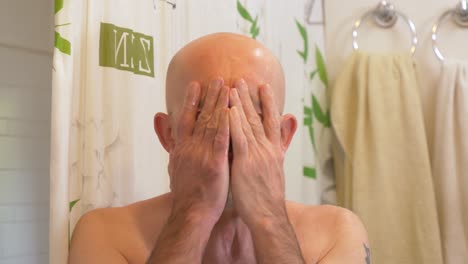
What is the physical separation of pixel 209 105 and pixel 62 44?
276 mm

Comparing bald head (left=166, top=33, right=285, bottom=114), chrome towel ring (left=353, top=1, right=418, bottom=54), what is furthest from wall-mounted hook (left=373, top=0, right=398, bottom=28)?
bald head (left=166, top=33, right=285, bottom=114)

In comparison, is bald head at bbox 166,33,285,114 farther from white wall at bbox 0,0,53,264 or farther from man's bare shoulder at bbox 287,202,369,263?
white wall at bbox 0,0,53,264

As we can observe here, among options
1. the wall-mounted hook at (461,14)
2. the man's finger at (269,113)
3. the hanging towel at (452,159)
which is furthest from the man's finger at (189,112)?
the wall-mounted hook at (461,14)

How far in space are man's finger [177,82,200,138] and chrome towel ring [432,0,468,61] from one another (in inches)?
36.3

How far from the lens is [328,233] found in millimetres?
895

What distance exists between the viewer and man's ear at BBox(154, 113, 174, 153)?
864 mm

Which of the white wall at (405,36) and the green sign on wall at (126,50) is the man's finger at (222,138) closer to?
the green sign on wall at (126,50)

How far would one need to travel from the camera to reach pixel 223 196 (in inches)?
30.1

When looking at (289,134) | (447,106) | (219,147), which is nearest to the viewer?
(219,147)

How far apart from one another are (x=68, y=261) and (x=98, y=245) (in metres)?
0.05

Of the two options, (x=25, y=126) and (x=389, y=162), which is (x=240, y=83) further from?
(x=25, y=126)

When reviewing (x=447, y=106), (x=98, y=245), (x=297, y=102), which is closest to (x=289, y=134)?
(x=98, y=245)

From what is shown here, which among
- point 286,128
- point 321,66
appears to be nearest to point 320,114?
point 321,66

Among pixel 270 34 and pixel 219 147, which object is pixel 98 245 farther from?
pixel 270 34
